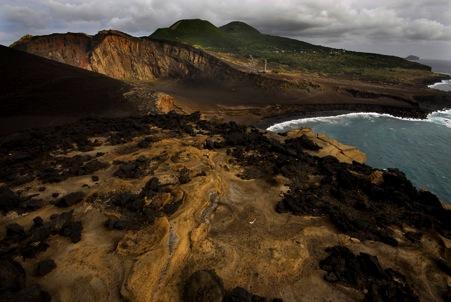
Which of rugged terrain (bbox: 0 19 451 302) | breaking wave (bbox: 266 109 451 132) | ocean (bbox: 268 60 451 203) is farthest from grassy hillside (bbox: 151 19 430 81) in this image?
rugged terrain (bbox: 0 19 451 302)

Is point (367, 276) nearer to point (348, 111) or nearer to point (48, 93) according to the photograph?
point (48, 93)

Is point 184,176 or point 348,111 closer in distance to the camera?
point 184,176

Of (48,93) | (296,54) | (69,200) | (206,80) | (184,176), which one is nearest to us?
(69,200)

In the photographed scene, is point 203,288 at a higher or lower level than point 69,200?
lower

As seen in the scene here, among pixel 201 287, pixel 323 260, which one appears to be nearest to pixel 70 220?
pixel 201 287

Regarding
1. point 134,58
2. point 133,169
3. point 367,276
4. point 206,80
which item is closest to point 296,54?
point 206,80

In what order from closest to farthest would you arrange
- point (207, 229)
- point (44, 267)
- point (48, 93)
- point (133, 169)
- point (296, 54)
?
point (44, 267), point (207, 229), point (133, 169), point (48, 93), point (296, 54)

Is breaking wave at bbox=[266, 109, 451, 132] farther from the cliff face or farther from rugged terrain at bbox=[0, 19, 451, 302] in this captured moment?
the cliff face

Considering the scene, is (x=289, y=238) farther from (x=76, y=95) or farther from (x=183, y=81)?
(x=183, y=81)
